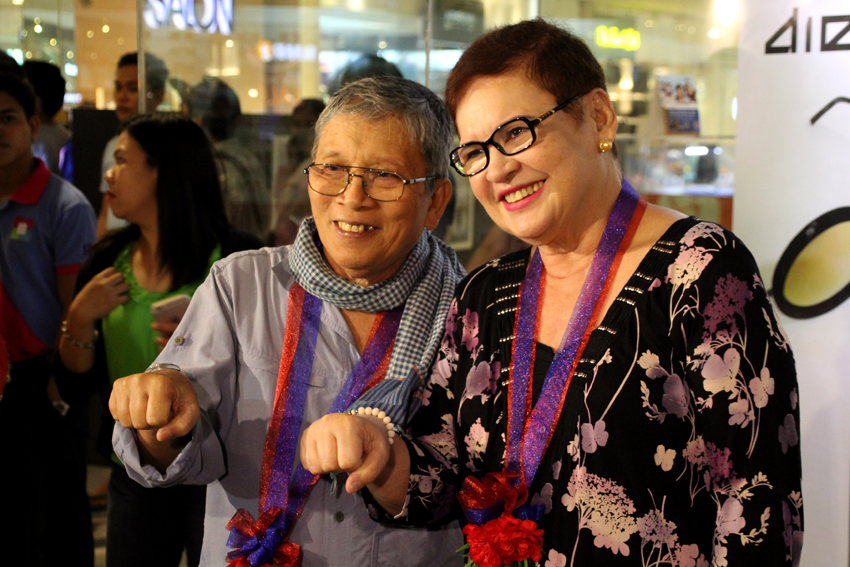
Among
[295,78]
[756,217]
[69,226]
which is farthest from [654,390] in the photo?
[295,78]

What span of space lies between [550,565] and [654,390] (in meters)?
0.35

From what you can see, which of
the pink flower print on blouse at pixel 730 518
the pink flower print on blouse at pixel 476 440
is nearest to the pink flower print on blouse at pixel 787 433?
the pink flower print on blouse at pixel 730 518

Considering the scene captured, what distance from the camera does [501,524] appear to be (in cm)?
128

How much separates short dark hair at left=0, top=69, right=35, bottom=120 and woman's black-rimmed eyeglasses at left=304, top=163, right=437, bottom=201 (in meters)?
2.12

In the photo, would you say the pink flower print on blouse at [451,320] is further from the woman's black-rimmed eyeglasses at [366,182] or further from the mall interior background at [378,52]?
the mall interior background at [378,52]

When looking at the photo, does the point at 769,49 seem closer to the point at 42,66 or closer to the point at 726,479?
the point at 726,479

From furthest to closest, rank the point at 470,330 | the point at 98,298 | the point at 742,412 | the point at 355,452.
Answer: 1. the point at 98,298
2. the point at 470,330
3. the point at 355,452
4. the point at 742,412

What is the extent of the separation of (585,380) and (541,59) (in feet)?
1.86

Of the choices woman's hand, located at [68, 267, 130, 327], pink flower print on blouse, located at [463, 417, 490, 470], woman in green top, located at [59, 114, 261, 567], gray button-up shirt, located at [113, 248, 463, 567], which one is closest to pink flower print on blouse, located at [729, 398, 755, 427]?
pink flower print on blouse, located at [463, 417, 490, 470]

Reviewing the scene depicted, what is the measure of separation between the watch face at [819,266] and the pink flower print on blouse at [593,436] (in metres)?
1.61

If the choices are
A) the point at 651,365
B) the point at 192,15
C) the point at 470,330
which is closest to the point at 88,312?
the point at 470,330

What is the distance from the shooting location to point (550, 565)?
1.29 meters

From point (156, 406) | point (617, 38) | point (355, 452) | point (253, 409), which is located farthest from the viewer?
point (617, 38)

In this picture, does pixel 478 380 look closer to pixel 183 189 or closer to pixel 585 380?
pixel 585 380
